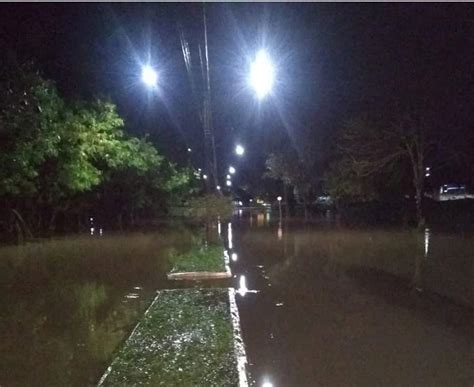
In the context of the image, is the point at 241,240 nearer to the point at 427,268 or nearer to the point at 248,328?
the point at 427,268

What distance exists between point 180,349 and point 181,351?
104 millimetres

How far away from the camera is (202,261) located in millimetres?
19016

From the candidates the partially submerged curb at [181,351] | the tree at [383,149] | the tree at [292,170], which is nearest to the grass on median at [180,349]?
the partially submerged curb at [181,351]

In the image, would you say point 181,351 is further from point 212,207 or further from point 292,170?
point 292,170

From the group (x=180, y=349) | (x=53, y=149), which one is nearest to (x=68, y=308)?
(x=180, y=349)

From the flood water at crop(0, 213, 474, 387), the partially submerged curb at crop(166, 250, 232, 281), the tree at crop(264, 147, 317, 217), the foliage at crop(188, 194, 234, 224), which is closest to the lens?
the flood water at crop(0, 213, 474, 387)

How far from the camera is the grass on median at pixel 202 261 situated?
17562mm

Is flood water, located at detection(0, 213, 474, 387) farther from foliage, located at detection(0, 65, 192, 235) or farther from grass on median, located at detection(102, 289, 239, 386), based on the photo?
foliage, located at detection(0, 65, 192, 235)

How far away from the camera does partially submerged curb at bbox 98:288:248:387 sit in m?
7.26

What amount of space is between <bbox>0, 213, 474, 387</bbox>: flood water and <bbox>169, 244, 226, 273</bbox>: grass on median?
581 mm

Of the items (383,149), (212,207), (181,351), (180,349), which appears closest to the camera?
(181,351)

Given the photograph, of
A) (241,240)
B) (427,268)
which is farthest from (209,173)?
(427,268)

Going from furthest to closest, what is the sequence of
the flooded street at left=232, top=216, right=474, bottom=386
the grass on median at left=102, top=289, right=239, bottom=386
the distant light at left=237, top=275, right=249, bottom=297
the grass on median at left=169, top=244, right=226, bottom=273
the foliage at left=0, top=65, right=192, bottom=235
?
the foliage at left=0, top=65, right=192, bottom=235 → the grass on median at left=169, top=244, right=226, bottom=273 → the distant light at left=237, top=275, right=249, bottom=297 → the flooded street at left=232, top=216, right=474, bottom=386 → the grass on median at left=102, top=289, right=239, bottom=386

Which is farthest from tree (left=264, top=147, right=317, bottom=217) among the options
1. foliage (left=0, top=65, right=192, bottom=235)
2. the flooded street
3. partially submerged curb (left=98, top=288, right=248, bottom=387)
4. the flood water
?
partially submerged curb (left=98, top=288, right=248, bottom=387)
